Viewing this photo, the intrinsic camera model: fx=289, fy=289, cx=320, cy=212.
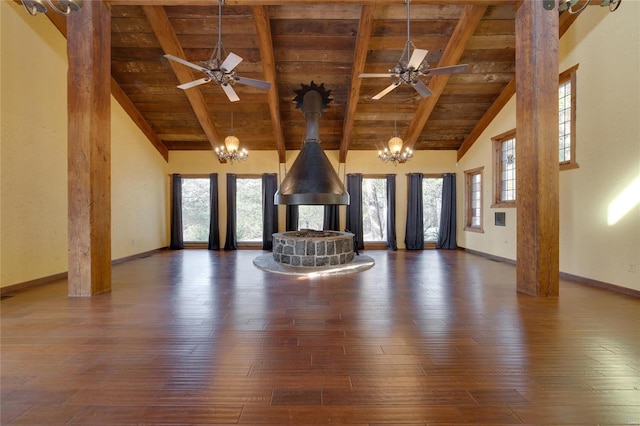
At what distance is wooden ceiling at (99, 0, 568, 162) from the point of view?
4.74m

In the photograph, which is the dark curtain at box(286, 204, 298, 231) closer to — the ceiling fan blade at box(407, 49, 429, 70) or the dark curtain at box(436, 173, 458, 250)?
the dark curtain at box(436, 173, 458, 250)

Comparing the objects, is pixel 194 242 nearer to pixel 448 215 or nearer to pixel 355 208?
pixel 355 208

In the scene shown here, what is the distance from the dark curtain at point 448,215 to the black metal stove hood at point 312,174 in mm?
3485

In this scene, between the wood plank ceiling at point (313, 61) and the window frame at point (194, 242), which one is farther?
the window frame at point (194, 242)

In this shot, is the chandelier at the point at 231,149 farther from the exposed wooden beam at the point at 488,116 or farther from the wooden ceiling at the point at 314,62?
the exposed wooden beam at the point at 488,116

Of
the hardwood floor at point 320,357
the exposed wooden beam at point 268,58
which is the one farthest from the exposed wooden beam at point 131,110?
the hardwood floor at point 320,357

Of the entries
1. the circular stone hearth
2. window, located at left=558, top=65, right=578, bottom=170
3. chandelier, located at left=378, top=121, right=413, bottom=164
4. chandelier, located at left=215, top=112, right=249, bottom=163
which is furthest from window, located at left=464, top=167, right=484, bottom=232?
chandelier, located at left=215, top=112, right=249, bottom=163

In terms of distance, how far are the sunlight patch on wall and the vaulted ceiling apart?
2.75 m

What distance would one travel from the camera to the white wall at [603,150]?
3.67 m

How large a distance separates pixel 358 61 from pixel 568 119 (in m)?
3.56

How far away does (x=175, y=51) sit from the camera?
5.08 metres

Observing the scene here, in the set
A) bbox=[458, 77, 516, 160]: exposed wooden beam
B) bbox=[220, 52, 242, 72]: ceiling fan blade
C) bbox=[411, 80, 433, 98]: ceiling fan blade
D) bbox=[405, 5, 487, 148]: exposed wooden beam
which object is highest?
bbox=[405, 5, 487, 148]: exposed wooden beam

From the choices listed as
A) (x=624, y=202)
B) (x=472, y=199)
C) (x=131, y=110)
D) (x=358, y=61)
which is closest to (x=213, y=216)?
(x=131, y=110)

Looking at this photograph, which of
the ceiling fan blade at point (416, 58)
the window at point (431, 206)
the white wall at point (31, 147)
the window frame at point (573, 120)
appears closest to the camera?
the ceiling fan blade at point (416, 58)
